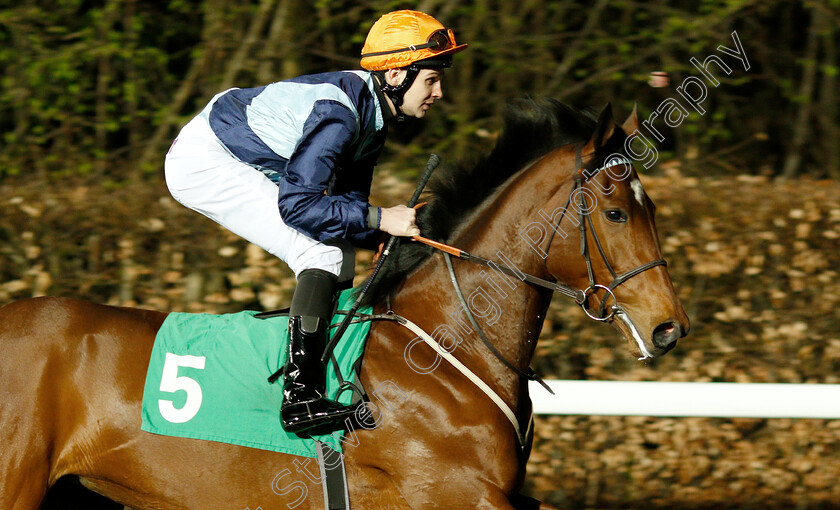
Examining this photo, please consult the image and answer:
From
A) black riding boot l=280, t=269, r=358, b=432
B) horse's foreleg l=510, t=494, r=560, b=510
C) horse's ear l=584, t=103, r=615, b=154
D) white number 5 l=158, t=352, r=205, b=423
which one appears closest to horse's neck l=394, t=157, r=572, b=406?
horse's ear l=584, t=103, r=615, b=154

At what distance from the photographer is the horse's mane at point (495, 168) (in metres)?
2.98

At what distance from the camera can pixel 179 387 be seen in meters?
2.82

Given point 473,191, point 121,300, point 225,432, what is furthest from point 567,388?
point 121,300

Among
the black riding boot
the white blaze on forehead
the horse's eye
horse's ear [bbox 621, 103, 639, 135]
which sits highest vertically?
horse's ear [bbox 621, 103, 639, 135]

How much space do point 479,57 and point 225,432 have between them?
4927 mm

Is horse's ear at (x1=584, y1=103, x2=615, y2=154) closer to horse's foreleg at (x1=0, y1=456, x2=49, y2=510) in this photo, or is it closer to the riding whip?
the riding whip

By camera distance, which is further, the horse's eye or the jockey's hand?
the jockey's hand

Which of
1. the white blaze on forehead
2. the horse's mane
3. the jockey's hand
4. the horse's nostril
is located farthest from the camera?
the horse's mane

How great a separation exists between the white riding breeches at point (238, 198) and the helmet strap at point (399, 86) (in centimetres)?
54

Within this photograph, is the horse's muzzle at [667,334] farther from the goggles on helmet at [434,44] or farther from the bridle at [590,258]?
the goggles on helmet at [434,44]

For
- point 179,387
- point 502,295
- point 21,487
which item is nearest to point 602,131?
point 502,295

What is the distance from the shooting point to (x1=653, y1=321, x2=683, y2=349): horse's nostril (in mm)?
2619

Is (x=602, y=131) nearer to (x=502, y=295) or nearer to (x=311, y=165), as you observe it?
(x=502, y=295)

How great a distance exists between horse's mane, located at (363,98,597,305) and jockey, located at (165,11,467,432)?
156 millimetres
